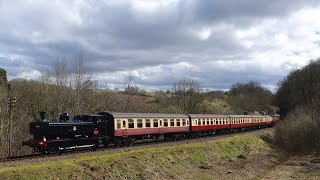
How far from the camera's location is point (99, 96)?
204 ft

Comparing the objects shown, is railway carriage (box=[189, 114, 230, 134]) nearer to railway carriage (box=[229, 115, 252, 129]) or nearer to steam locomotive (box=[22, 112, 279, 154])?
steam locomotive (box=[22, 112, 279, 154])

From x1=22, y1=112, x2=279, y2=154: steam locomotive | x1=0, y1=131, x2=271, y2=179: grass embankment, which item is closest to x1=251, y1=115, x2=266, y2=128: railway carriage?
x1=22, y1=112, x2=279, y2=154: steam locomotive

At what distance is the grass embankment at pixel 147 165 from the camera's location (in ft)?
56.1

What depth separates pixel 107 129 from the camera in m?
29.5

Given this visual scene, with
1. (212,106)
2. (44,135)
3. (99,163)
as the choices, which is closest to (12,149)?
(44,135)

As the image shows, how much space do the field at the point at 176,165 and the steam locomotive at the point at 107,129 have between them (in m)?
4.29

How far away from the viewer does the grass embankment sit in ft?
56.1

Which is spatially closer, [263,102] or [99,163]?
[99,163]

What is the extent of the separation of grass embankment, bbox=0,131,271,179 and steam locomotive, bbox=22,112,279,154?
14.9ft

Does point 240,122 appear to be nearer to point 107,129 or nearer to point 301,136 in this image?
point 301,136

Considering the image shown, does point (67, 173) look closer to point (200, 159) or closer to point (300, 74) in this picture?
point (200, 159)

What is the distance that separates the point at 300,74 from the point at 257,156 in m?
58.8

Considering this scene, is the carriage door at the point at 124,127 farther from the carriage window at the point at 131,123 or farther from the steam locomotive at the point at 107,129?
the carriage window at the point at 131,123

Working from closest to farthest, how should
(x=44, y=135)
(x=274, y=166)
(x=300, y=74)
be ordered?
(x=44, y=135)
(x=274, y=166)
(x=300, y=74)
